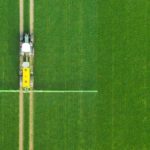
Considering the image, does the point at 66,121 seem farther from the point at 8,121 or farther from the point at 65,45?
the point at 65,45

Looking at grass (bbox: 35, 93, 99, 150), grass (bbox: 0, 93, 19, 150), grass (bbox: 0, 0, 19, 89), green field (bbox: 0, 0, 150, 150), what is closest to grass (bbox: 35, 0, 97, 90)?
green field (bbox: 0, 0, 150, 150)

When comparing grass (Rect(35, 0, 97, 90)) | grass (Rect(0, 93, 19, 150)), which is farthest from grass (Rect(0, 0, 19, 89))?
grass (Rect(35, 0, 97, 90))

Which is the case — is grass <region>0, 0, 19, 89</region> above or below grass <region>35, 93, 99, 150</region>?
above

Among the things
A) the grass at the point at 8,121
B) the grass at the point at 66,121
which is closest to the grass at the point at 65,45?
the grass at the point at 66,121

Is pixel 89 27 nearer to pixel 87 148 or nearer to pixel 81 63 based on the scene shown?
pixel 81 63

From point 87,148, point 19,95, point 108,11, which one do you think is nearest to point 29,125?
point 19,95

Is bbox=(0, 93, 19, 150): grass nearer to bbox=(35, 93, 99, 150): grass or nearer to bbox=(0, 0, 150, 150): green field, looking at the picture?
bbox=(0, 0, 150, 150): green field

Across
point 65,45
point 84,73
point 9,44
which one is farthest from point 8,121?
point 65,45

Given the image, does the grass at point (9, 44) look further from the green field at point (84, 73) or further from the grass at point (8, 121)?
the grass at point (8, 121)
